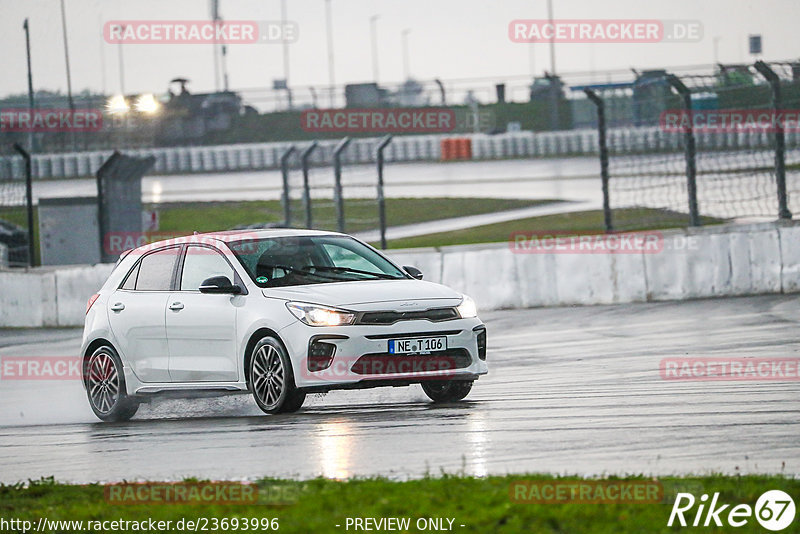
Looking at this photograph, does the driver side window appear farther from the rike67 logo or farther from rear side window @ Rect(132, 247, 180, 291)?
the rike67 logo

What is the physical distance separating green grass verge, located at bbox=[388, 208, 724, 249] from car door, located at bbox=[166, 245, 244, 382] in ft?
48.6

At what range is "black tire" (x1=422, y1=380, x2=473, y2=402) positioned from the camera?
10742 millimetres

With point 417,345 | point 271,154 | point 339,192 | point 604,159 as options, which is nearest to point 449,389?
point 417,345

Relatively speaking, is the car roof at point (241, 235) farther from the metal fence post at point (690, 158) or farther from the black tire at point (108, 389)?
the metal fence post at point (690, 158)

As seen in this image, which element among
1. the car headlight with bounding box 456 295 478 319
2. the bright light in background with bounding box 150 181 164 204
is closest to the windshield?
the car headlight with bounding box 456 295 478 319

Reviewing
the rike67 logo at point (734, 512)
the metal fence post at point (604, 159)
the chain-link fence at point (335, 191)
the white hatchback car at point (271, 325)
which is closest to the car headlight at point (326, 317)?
the white hatchback car at point (271, 325)

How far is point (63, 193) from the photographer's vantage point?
4366cm

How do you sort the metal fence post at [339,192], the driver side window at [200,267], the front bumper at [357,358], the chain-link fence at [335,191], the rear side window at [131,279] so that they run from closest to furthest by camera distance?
the front bumper at [357,358] < the driver side window at [200,267] < the rear side window at [131,279] < the metal fence post at [339,192] < the chain-link fence at [335,191]

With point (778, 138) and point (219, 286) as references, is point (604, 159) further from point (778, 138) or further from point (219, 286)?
point (219, 286)

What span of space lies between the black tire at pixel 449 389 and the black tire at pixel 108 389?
7.99 ft

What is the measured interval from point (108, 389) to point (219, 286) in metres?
1.63

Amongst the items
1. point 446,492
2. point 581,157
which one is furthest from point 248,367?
point 581,157

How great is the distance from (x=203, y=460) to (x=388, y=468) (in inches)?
50.4

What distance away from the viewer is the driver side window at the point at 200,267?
11.0 meters
